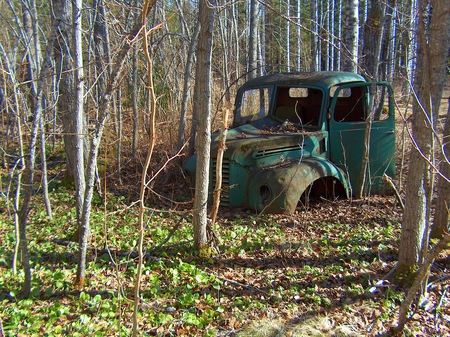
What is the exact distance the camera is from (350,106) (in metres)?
6.61

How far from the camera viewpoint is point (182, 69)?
12.2 meters

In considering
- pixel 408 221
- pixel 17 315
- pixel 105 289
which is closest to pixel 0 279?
pixel 17 315

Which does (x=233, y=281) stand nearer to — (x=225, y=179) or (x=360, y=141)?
(x=225, y=179)

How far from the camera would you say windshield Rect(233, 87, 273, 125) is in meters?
6.47

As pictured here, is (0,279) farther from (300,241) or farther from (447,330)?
(447,330)

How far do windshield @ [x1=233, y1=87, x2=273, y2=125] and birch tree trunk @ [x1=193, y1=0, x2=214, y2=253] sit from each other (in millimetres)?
2521

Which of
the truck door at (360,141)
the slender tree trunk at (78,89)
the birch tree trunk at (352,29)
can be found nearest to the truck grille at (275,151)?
the truck door at (360,141)

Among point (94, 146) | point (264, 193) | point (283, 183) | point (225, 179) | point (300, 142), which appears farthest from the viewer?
point (300, 142)

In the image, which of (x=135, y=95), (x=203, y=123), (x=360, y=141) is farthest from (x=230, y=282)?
(x=135, y=95)

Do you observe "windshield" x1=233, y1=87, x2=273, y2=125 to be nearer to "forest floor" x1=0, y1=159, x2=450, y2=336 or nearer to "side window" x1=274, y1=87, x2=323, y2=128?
"side window" x1=274, y1=87, x2=323, y2=128

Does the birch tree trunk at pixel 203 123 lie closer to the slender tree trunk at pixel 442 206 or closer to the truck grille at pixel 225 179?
the truck grille at pixel 225 179

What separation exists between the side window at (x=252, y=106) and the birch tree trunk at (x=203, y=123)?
253 centimetres

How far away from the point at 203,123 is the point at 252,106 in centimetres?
289

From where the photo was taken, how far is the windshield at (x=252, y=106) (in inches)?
255
